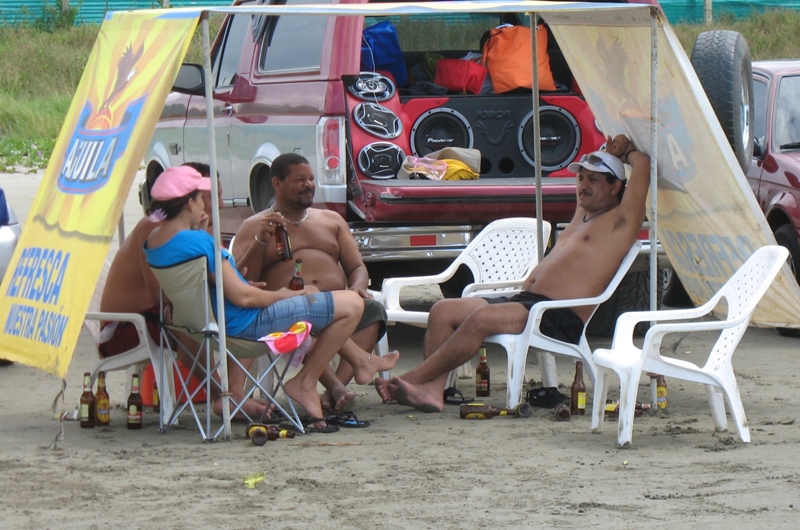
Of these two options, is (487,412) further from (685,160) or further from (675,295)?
(675,295)

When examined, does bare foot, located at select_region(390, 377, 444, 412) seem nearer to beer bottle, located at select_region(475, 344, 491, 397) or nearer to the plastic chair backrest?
beer bottle, located at select_region(475, 344, 491, 397)

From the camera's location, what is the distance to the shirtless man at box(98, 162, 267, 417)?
19.2 ft

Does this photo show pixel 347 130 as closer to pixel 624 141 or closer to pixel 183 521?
pixel 624 141

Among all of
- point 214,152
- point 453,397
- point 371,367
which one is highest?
point 214,152

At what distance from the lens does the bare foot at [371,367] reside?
241 inches

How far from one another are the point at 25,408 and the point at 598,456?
2912 millimetres

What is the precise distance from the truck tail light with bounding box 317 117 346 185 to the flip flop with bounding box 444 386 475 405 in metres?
1.37

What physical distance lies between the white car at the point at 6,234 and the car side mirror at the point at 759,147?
483cm

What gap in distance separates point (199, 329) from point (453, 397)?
1.58 metres

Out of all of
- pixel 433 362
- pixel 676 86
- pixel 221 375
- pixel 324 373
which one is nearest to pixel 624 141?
pixel 676 86

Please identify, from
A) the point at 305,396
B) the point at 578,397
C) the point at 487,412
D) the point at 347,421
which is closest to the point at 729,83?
the point at 578,397

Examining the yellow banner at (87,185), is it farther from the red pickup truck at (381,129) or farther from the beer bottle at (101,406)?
the red pickup truck at (381,129)

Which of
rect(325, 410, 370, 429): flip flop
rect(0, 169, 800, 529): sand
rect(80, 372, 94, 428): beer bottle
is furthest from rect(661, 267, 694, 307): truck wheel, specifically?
rect(80, 372, 94, 428): beer bottle

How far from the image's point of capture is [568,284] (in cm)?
636
